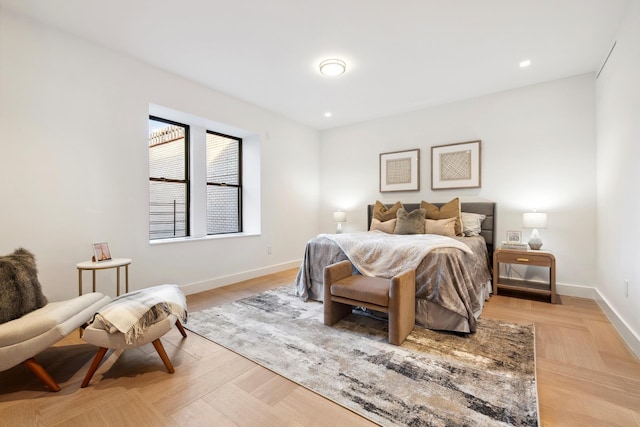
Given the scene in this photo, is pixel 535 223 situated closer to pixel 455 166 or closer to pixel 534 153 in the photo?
pixel 534 153

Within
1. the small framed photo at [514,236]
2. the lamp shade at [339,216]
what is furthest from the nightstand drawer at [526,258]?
the lamp shade at [339,216]

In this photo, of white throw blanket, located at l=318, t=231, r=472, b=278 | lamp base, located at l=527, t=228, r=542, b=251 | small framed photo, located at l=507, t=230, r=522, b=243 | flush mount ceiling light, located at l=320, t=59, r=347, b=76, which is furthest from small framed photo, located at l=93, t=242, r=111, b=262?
lamp base, located at l=527, t=228, r=542, b=251

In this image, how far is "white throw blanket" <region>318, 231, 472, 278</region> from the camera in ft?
8.54

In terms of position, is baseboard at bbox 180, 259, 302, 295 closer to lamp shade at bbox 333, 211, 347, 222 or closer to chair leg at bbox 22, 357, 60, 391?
lamp shade at bbox 333, 211, 347, 222

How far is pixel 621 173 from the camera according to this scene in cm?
245

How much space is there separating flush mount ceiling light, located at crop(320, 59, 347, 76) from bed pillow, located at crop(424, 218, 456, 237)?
2.25 meters

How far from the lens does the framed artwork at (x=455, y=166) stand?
4.08 meters

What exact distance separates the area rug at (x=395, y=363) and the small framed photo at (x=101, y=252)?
3.40 ft

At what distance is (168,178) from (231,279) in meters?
1.67

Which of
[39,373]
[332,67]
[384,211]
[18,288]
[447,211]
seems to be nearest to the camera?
[39,373]

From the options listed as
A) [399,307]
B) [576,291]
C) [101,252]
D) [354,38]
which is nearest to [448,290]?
[399,307]

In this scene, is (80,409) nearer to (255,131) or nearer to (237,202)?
(237,202)

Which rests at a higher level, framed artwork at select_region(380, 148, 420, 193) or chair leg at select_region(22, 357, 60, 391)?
framed artwork at select_region(380, 148, 420, 193)

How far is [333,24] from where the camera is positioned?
2.48 metres
